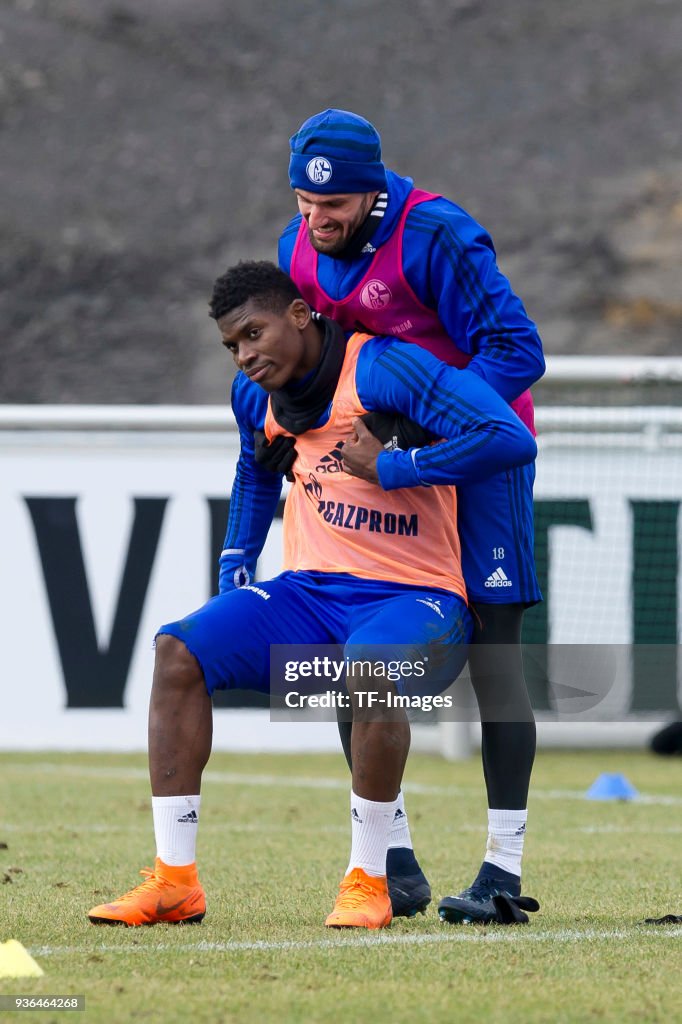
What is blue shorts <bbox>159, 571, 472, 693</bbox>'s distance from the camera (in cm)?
439

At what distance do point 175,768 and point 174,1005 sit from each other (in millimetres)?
1175

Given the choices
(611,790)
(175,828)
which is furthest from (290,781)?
(175,828)

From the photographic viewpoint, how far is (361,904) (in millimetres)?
4363

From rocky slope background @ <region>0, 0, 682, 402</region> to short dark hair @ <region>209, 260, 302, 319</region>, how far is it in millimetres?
18712

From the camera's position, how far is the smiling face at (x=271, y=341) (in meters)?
4.50

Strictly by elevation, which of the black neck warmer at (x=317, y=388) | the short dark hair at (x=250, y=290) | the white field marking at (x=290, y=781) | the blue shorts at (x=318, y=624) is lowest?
the white field marking at (x=290, y=781)

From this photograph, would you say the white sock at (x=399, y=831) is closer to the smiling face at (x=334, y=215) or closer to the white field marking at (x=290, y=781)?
the smiling face at (x=334, y=215)

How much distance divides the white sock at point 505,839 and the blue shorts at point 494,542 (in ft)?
1.90

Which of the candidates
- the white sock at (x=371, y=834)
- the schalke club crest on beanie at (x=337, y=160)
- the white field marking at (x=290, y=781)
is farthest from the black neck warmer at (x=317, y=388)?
the white field marking at (x=290, y=781)

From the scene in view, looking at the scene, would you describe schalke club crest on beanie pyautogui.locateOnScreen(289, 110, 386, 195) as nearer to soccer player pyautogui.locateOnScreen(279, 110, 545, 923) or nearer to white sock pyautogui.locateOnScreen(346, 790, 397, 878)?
soccer player pyautogui.locateOnScreen(279, 110, 545, 923)

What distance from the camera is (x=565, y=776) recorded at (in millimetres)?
9430

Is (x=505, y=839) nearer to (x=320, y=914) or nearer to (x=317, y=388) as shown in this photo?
(x=320, y=914)

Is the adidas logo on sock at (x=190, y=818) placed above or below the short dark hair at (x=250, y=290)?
below

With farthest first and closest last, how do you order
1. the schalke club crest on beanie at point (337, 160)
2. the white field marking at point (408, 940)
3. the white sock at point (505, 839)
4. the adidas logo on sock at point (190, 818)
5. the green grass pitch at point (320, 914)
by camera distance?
the white sock at point (505, 839) → the schalke club crest on beanie at point (337, 160) → the adidas logo on sock at point (190, 818) → the white field marking at point (408, 940) → the green grass pitch at point (320, 914)
